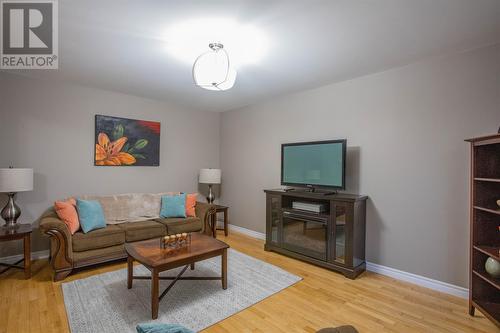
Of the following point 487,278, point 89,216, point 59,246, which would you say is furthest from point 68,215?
point 487,278

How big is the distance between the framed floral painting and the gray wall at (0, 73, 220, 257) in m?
0.09

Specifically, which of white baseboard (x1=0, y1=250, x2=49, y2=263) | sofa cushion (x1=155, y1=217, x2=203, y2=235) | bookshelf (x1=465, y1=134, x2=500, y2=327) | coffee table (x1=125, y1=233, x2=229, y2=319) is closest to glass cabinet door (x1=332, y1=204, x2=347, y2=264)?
bookshelf (x1=465, y1=134, x2=500, y2=327)

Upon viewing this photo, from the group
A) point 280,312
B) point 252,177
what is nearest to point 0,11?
point 280,312

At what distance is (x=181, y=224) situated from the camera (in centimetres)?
376

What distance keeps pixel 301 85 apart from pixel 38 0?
9.50ft

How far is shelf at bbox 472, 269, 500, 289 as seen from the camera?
6.31 ft

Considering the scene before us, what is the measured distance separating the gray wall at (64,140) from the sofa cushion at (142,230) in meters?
0.94

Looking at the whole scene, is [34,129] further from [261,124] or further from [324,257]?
[324,257]

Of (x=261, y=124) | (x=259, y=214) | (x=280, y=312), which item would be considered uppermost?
(x=261, y=124)

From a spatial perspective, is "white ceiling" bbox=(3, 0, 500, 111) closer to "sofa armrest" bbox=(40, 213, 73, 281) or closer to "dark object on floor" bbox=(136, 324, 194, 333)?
"sofa armrest" bbox=(40, 213, 73, 281)

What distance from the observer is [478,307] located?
6.84ft

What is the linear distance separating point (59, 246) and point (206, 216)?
1.91m

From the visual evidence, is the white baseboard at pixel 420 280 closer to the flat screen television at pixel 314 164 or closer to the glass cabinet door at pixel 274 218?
the flat screen television at pixel 314 164

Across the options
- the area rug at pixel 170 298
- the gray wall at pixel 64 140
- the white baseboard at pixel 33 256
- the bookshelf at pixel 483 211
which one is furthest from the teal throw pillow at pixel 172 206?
the bookshelf at pixel 483 211
